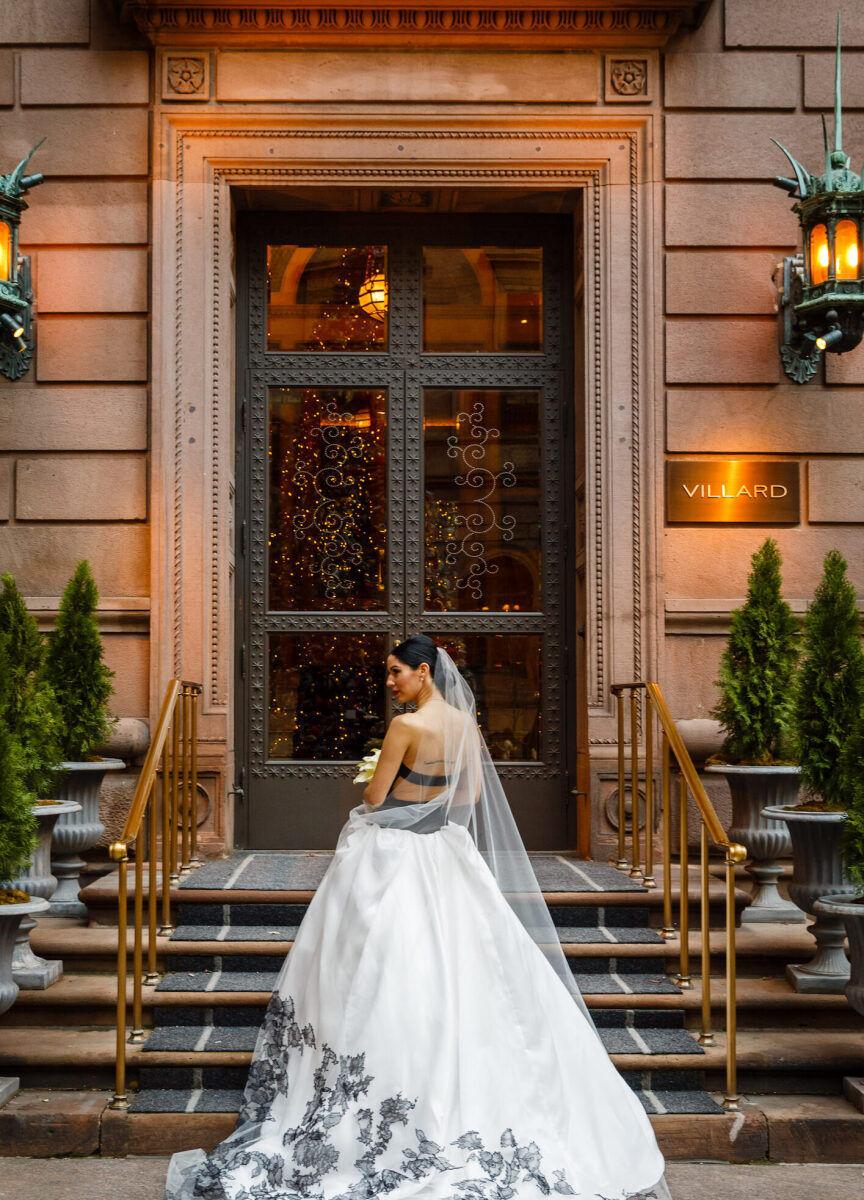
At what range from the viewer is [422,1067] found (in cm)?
423

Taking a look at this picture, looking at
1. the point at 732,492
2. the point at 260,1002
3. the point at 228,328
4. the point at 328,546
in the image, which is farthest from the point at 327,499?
the point at 260,1002

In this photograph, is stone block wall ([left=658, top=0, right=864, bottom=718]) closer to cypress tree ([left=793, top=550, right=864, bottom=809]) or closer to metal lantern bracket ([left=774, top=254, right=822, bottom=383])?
metal lantern bracket ([left=774, top=254, right=822, bottom=383])

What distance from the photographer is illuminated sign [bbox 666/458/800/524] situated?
7273mm

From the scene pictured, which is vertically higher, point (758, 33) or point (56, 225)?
point (758, 33)

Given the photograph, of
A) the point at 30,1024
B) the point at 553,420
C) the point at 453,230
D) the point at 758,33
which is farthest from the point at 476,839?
the point at 758,33

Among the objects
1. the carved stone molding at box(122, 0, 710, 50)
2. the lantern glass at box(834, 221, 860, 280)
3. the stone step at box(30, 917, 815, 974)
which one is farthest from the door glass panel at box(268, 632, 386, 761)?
the carved stone molding at box(122, 0, 710, 50)

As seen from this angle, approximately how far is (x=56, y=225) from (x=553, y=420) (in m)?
3.37

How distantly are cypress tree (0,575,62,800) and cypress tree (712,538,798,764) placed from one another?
11.6 ft

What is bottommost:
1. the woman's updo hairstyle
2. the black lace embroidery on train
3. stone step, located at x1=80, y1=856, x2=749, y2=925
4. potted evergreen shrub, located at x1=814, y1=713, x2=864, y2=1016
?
the black lace embroidery on train

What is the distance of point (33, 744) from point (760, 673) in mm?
3805

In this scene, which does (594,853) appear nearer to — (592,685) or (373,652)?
(592,685)

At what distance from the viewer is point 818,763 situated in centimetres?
572

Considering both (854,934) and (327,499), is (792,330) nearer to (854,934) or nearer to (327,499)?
(327,499)

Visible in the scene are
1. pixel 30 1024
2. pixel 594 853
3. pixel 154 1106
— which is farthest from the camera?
pixel 594 853
